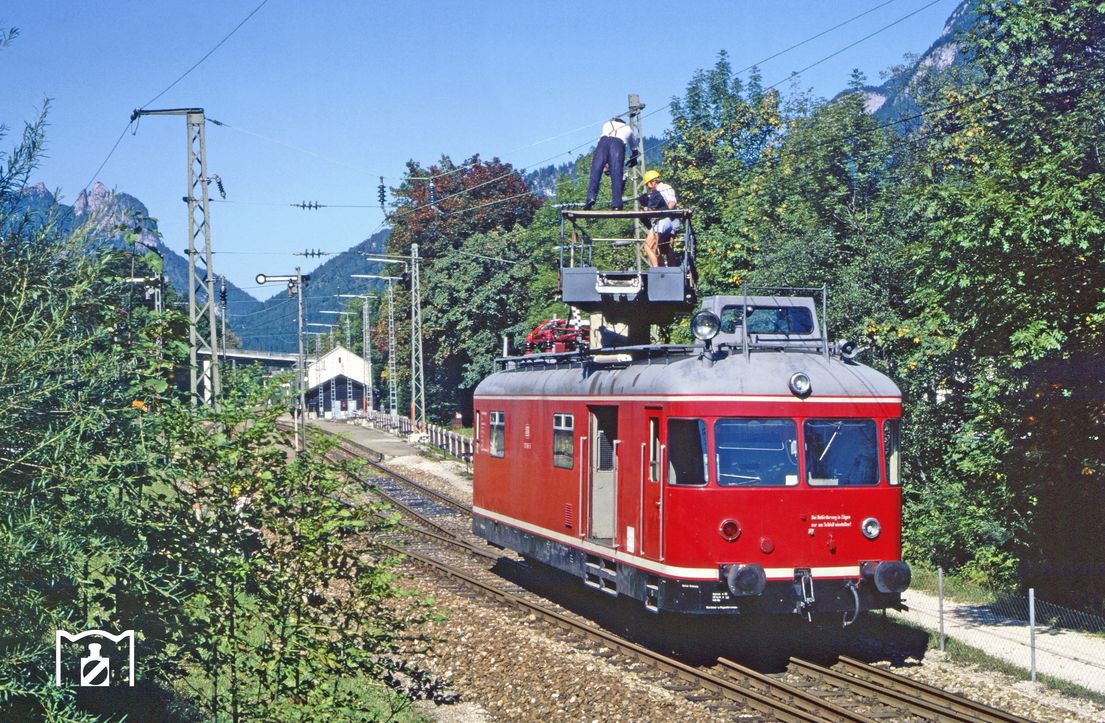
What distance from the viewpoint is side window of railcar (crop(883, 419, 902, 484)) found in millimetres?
13539

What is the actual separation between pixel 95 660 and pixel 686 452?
7446 mm

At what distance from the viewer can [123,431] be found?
7.09 meters

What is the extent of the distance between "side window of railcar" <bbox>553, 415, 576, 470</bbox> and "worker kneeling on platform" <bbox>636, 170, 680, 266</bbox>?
3163mm

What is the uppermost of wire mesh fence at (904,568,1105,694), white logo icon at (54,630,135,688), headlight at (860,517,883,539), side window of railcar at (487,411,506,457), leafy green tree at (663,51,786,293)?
leafy green tree at (663,51,786,293)

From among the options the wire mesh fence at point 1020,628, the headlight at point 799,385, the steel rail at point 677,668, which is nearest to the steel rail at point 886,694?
the steel rail at point 677,668

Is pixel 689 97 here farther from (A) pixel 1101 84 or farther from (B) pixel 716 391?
(B) pixel 716 391

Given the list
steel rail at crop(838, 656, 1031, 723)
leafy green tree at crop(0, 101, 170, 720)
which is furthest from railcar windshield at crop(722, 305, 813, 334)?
leafy green tree at crop(0, 101, 170, 720)

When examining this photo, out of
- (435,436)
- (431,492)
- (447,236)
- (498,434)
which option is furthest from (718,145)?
(498,434)

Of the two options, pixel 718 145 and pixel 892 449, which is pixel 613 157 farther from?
pixel 718 145

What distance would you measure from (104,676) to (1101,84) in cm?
1611

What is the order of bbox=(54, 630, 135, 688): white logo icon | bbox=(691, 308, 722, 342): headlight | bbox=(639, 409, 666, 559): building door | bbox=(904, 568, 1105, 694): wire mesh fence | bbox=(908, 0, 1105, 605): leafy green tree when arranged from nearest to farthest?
bbox=(54, 630, 135, 688): white logo icon < bbox=(639, 409, 666, 559): building door < bbox=(904, 568, 1105, 694): wire mesh fence < bbox=(691, 308, 722, 342): headlight < bbox=(908, 0, 1105, 605): leafy green tree

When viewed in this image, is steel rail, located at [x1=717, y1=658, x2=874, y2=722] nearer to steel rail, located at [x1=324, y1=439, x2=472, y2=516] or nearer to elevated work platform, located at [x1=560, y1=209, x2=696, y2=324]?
elevated work platform, located at [x1=560, y1=209, x2=696, y2=324]

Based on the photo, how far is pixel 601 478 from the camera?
15.3 metres

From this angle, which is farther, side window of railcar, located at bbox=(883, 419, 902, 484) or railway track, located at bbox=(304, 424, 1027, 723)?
side window of railcar, located at bbox=(883, 419, 902, 484)
